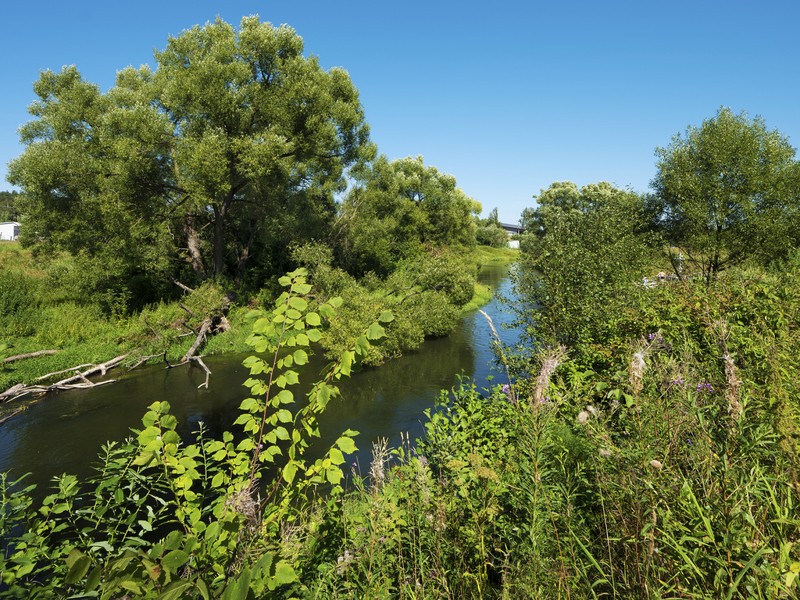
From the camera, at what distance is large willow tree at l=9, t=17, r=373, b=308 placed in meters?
19.5

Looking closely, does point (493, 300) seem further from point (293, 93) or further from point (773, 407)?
point (773, 407)

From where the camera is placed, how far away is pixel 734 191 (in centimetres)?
1983

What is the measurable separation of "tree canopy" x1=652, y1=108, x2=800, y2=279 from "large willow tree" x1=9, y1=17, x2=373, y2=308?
60.6ft

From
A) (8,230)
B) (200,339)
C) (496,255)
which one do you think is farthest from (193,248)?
(496,255)

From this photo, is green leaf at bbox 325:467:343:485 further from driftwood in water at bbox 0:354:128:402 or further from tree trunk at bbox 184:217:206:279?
tree trunk at bbox 184:217:206:279

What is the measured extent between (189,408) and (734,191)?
83.6 feet

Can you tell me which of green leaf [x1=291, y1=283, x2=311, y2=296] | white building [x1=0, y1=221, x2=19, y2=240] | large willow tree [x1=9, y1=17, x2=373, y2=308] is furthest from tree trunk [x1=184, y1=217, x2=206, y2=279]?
white building [x1=0, y1=221, x2=19, y2=240]

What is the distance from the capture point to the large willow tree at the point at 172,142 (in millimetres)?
19469

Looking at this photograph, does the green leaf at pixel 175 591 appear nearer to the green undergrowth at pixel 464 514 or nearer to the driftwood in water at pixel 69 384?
the green undergrowth at pixel 464 514

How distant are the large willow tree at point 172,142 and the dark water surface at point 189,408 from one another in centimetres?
858

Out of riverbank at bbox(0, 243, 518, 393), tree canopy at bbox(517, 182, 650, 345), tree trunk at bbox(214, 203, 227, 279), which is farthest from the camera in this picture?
tree trunk at bbox(214, 203, 227, 279)

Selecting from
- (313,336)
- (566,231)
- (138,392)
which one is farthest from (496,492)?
(138,392)

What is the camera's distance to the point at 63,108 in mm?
20625

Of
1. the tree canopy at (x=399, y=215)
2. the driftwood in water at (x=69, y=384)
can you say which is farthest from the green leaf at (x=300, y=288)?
the tree canopy at (x=399, y=215)
